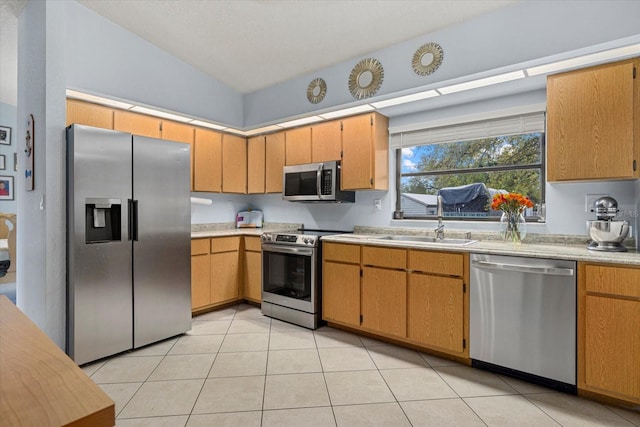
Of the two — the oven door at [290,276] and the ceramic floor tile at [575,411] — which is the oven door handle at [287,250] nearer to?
the oven door at [290,276]

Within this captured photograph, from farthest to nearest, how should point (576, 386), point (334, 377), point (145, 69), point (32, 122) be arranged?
1. point (145, 69)
2. point (32, 122)
3. point (334, 377)
4. point (576, 386)

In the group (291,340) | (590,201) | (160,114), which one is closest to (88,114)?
(160,114)

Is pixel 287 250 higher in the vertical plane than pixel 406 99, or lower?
lower

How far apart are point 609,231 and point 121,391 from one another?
3434 mm

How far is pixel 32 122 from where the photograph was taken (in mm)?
2719

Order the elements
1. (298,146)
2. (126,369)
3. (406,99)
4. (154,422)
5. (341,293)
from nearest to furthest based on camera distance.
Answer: (154,422)
(126,369)
(406,99)
(341,293)
(298,146)

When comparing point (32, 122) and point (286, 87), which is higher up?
point (286, 87)

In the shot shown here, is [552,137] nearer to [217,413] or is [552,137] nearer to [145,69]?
[217,413]

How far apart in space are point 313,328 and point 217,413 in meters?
1.45

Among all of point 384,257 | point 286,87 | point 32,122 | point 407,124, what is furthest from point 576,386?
point 32,122

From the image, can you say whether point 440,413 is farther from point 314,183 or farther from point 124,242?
point 124,242

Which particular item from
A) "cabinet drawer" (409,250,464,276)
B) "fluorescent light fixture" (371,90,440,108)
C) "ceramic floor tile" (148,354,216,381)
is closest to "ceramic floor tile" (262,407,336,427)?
"ceramic floor tile" (148,354,216,381)

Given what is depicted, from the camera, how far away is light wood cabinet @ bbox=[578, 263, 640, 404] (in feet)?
6.35

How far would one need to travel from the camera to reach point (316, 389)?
224cm
